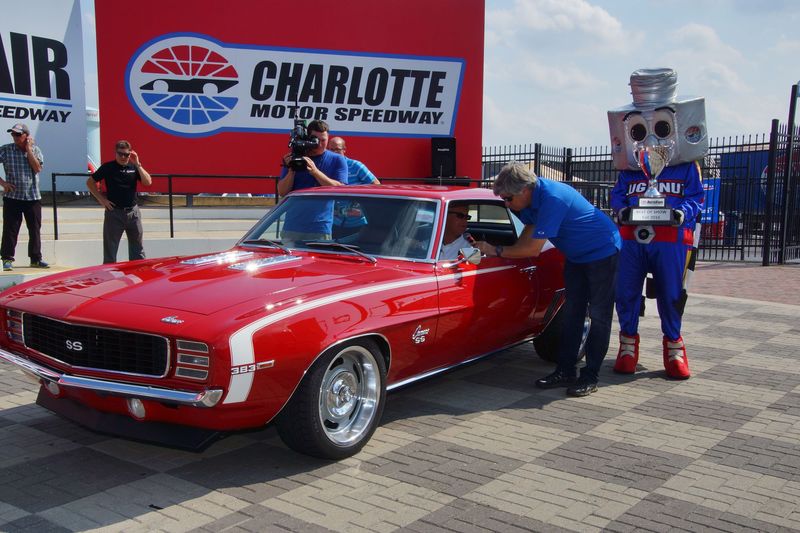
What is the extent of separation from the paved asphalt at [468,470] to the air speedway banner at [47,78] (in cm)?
1035

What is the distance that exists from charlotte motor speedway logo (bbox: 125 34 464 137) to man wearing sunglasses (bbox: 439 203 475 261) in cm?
1061

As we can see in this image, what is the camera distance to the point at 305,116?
1683 centimetres

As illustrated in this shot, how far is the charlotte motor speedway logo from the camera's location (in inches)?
600

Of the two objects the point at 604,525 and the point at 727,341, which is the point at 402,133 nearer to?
the point at 727,341

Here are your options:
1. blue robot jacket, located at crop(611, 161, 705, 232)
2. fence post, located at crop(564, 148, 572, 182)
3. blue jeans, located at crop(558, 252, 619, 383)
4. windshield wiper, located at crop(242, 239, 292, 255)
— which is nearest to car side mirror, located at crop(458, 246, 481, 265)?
blue jeans, located at crop(558, 252, 619, 383)

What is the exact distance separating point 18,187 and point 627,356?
795cm

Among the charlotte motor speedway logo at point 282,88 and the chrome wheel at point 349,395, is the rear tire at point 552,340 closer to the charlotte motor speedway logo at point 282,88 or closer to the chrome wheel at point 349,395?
the chrome wheel at point 349,395

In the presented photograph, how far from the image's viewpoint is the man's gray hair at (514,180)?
190 inches

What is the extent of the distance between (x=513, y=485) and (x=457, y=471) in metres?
0.32

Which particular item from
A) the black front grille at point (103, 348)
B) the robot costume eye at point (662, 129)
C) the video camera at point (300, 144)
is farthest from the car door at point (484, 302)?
the black front grille at point (103, 348)

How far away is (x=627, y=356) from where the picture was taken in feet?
19.6

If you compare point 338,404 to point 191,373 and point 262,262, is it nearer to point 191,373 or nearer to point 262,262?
point 191,373

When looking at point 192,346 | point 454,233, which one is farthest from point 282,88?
point 192,346

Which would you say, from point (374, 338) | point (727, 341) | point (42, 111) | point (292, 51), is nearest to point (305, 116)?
point (292, 51)
